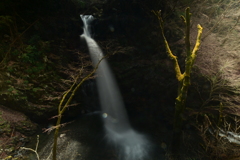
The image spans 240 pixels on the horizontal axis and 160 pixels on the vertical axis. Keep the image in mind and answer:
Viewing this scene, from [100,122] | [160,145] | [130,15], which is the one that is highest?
[130,15]

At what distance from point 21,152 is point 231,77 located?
38.7ft

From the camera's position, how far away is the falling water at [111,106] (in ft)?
32.8

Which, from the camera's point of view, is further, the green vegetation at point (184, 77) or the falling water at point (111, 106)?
the falling water at point (111, 106)

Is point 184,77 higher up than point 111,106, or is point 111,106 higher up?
point 184,77

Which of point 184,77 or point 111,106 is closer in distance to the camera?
point 184,77

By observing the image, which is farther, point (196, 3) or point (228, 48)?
point (196, 3)

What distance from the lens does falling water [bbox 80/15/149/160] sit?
10.0 m

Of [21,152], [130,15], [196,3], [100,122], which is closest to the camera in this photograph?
[21,152]

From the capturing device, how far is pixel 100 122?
10.9 meters

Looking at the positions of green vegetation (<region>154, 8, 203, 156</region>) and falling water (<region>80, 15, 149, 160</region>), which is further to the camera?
falling water (<region>80, 15, 149, 160</region>)

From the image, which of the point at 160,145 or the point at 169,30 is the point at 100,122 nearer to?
the point at 160,145

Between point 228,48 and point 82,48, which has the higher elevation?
point 82,48

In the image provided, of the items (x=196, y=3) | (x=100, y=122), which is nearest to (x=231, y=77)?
(x=196, y=3)

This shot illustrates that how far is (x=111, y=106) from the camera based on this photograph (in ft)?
42.2
